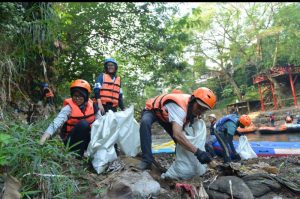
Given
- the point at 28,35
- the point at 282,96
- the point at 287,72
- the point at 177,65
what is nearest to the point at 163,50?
the point at 177,65

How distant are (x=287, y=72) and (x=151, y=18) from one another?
18.2m

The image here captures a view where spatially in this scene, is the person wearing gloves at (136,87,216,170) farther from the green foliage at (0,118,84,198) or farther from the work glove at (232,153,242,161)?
the work glove at (232,153,242,161)

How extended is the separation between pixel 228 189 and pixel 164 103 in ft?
3.64

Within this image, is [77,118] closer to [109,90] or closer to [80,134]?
[80,134]

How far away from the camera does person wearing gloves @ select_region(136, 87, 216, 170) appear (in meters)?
3.34

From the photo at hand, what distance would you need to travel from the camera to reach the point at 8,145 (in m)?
2.71

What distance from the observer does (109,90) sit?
4844mm

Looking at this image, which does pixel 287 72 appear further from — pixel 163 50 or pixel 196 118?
pixel 196 118

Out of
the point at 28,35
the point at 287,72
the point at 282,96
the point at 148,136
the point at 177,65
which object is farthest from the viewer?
the point at 282,96

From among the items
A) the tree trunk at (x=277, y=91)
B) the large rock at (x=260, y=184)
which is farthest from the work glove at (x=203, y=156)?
the tree trunk at (x=277, y=91)

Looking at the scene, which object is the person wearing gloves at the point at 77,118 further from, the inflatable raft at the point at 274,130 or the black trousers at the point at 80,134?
the inflatable raft at the point at 274,130

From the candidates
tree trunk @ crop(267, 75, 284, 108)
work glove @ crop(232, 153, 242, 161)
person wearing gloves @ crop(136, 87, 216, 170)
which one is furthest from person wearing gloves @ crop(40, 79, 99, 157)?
tree trunk @ crop(267, 75, 284, 108)

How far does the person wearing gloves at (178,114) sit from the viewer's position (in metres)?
3.34

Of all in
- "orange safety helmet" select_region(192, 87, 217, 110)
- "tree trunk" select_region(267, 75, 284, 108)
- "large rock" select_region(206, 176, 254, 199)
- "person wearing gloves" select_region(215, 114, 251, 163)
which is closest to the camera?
"large rock" select_region(206, 176, 254, 199)
